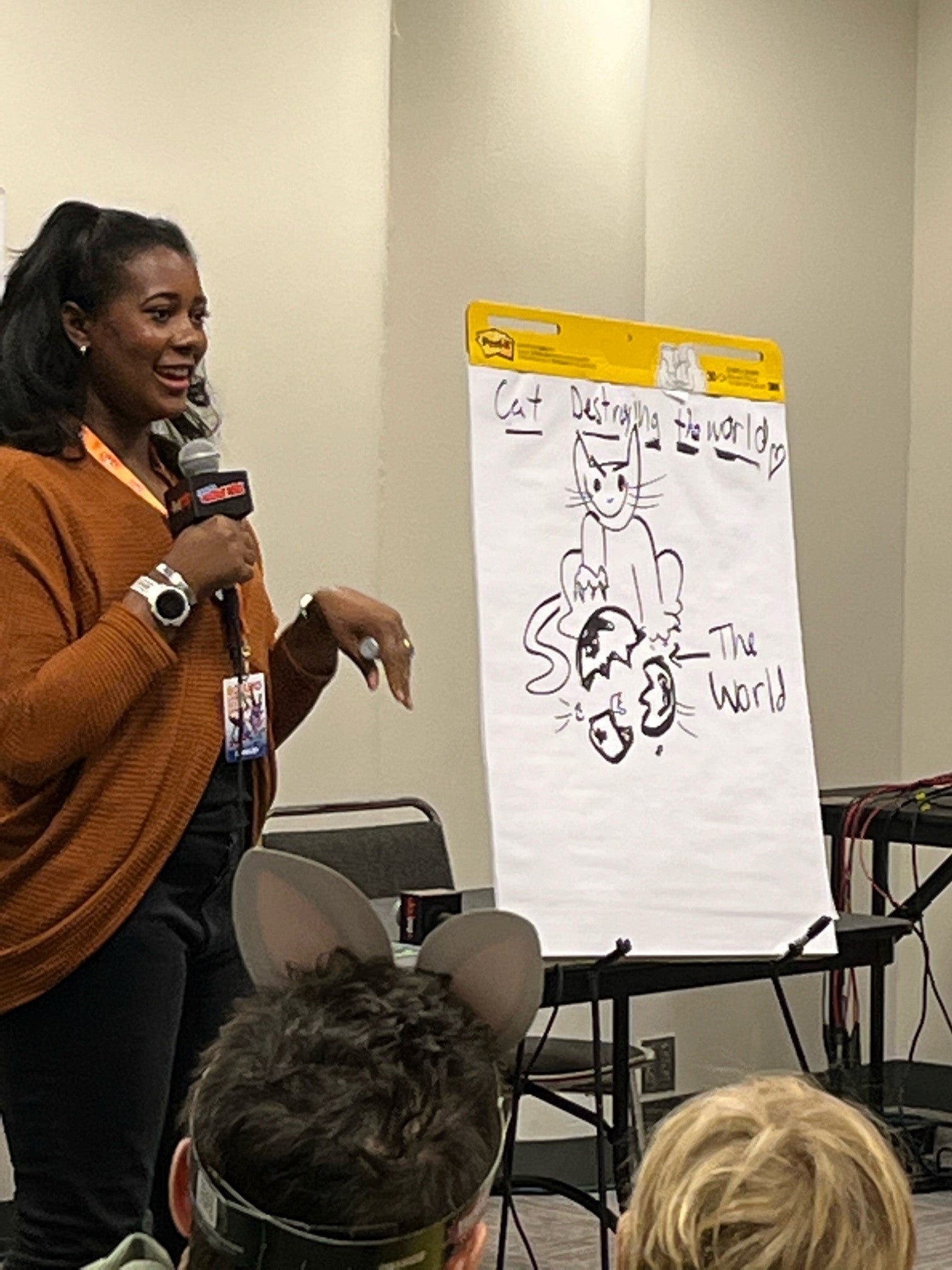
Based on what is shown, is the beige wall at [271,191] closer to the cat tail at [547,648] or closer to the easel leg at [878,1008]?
the easel leg at [878,1008]

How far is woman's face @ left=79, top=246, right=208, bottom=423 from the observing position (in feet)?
6.82

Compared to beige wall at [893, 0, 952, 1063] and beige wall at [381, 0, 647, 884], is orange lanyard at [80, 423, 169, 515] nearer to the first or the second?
beige wall at [381, 0, 647, 884]

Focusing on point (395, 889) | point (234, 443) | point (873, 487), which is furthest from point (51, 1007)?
point (873, 487)

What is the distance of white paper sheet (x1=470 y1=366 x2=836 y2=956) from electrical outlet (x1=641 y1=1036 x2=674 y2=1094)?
1994 mm

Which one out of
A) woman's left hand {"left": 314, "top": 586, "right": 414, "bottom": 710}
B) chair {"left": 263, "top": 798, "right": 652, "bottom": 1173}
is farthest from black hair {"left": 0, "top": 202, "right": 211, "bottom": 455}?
chair {"left": 263, "top": 798, "right": 652, "bottom": 1173}

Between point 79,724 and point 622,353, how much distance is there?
88 centimetres

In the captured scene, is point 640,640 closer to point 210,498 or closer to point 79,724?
point 210,498

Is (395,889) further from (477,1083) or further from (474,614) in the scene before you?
(477,1083)

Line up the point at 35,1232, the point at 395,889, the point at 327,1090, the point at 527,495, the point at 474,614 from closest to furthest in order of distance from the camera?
the point at 327,1090
the point at 35,1232
the point at 527,495
the point at 395,889
the point at 474,614

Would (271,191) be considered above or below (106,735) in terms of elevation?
above

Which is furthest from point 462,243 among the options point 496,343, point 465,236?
point 496,343

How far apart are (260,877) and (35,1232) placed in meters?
0.85

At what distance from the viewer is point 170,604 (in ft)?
6.44

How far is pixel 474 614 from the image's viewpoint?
404 centimetres
